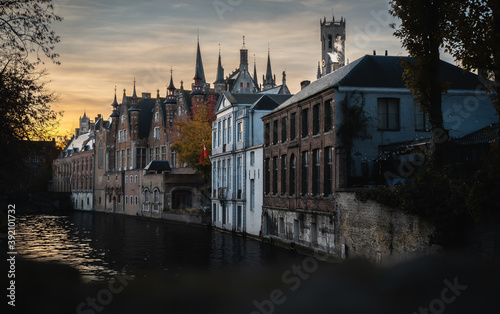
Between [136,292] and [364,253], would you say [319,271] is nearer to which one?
[364,253]

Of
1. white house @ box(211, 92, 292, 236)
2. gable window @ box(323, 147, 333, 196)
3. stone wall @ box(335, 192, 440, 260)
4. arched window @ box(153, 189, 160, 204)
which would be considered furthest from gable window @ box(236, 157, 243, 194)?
arched window @ box(153, 189, 160, 204)

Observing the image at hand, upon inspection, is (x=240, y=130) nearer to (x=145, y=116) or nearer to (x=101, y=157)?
(x=145, y=116)

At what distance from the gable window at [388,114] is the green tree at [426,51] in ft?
25.9

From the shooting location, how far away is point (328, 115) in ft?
96.1

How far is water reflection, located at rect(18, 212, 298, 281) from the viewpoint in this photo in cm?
2714

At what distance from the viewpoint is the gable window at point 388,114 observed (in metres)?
29.1

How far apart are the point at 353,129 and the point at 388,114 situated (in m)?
2.61

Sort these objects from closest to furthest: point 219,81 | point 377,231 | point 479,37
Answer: point 479,37, point 377,231, point 219,81

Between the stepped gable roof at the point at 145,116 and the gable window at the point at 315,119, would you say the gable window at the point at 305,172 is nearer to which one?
the gable window at the point at 315,119

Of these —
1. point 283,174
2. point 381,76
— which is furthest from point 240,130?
point 381,76

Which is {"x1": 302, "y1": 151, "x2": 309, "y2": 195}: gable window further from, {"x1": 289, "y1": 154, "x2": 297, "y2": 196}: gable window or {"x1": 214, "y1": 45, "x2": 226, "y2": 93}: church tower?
{"x1": 214, "y1": 45, "x2": 226, "y2": 93}: church tower

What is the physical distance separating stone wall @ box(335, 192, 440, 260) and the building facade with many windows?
0.76 metres

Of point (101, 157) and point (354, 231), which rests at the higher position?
point (101, 157)

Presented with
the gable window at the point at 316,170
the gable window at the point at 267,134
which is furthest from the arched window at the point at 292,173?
the gable window at the point at 267,134
